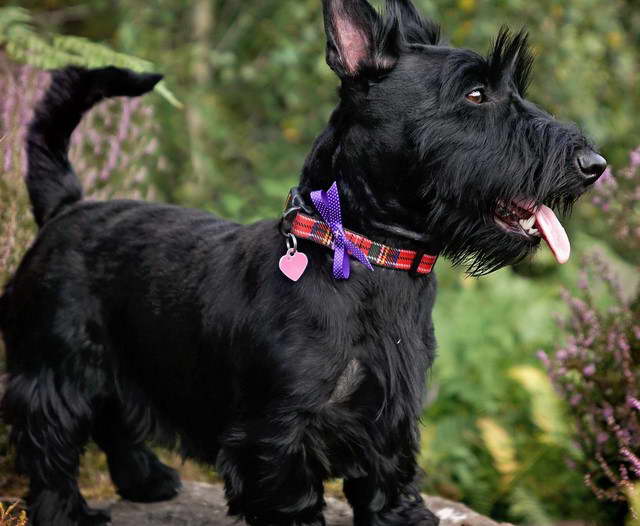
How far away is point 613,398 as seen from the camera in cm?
373

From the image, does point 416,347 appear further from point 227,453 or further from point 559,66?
point 559,66

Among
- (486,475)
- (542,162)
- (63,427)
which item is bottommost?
(486,475)

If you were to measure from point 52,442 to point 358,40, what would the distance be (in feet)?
5.81

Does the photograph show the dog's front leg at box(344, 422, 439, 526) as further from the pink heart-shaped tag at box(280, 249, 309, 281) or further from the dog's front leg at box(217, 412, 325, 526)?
the pink heart-shaped tag at box(280, 249, 309, 281)

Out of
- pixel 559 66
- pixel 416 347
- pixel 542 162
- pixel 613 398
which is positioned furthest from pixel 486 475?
pixel 559 66

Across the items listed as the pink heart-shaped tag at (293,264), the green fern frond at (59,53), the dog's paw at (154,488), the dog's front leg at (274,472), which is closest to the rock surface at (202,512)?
the dog's paw at (154,488)

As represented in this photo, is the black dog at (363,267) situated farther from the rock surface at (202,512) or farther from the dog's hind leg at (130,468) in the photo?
the dog's hind leg at (130,468)

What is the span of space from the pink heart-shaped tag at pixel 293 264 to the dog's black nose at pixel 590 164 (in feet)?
2.77

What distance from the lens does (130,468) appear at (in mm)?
3572

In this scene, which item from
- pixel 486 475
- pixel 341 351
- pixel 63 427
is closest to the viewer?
pixel 341 351

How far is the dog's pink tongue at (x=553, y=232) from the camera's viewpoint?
8.57ft

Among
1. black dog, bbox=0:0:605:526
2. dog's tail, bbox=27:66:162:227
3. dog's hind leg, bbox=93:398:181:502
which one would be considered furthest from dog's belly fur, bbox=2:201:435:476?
dog's hind leg, bbox=93:398:181:502

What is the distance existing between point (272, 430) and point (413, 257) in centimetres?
66

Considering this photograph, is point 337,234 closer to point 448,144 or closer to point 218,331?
point 448,144
